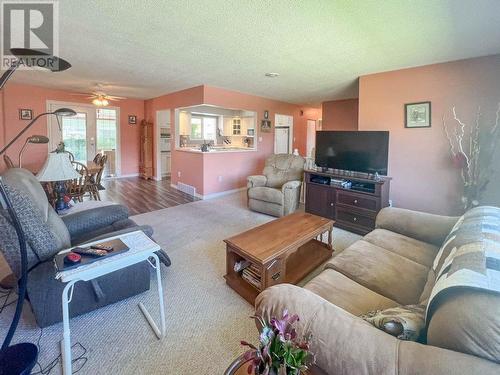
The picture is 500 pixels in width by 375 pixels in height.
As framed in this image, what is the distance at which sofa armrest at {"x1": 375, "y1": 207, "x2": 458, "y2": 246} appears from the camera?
204cm

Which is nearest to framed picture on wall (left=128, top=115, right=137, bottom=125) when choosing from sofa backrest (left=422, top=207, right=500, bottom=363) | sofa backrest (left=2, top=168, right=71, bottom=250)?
sofa backrest (left=2, top=168, right=71, bottom=250)

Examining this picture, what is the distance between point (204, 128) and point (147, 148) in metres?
2.24

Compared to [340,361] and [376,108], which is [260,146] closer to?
[376,108]

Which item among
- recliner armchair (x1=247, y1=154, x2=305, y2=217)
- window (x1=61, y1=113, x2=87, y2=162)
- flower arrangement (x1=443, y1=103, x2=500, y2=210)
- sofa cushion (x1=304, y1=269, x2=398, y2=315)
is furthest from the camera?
window (x1=61, y1=113, x2=87, y2=162)

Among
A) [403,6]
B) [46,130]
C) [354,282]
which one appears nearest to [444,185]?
[403,6]

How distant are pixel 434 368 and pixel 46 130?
786 centimetres

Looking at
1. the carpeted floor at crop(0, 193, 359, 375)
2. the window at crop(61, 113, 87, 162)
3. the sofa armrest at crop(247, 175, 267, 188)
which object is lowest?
the carpeted floor at crop(0, 193, 359, 375)

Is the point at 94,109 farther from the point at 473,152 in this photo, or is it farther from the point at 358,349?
the point at 473,152

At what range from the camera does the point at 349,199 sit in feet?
12.1

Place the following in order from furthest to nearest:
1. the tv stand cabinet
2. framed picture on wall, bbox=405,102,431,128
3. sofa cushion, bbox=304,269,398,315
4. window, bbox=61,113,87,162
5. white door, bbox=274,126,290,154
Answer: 1. white door, bbox=274,126,290,154
2. window, bbox=61,113,87,162
3. framed picture on wall, bbox=405,102,431,128
4. the tv stand cabinet
5. sofa cushion, bbox=304,269,398,315

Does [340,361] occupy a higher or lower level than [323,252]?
higher

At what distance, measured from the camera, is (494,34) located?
2525mm

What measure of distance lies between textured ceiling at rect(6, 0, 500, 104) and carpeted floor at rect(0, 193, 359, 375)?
2387 mm

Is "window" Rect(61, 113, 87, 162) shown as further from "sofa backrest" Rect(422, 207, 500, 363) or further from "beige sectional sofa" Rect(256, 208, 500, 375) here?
"sofa backrest" Rect(422, 207, 500, 363)
